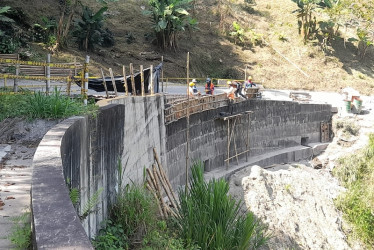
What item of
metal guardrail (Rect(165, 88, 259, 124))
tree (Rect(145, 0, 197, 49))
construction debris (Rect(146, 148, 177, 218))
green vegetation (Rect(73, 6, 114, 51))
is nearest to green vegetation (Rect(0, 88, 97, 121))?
construction debris (Rect(146, 148, 177, 218))

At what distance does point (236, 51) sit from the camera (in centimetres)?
3456

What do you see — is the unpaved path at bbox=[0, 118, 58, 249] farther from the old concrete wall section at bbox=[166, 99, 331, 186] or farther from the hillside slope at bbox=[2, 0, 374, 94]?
the hillside slope at bbox=[2, 0, 374, 94]

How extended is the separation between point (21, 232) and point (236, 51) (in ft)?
105

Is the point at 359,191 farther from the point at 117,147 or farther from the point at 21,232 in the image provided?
the point at 21,232

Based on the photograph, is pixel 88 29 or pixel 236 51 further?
pixel 236 51

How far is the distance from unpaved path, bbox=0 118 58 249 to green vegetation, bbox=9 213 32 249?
0.07 meters

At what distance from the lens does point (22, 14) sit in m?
24.1

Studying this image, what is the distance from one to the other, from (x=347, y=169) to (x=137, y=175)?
13908 mm

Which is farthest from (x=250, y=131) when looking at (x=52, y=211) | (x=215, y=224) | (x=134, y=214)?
(x=52, y=211)

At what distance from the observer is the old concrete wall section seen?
1503 centimetres

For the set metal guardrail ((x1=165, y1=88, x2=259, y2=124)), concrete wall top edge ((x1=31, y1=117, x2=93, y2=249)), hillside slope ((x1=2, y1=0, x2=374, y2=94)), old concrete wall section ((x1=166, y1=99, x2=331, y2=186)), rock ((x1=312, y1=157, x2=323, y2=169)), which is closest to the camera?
concrete wall top edge ((x1=31, y1=117, x2=93, y2=249))

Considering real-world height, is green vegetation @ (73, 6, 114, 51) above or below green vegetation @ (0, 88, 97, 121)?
above

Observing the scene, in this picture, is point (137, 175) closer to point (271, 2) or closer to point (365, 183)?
point (365, 183)

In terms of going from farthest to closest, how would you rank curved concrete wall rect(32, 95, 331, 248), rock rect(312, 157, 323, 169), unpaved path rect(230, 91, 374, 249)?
1. rock rect(312, 157, 323, 169)
2. unpaved path rect(230, 91, 374, 249)
3. curved concrete wall rect(32, 95, 331, 248)
